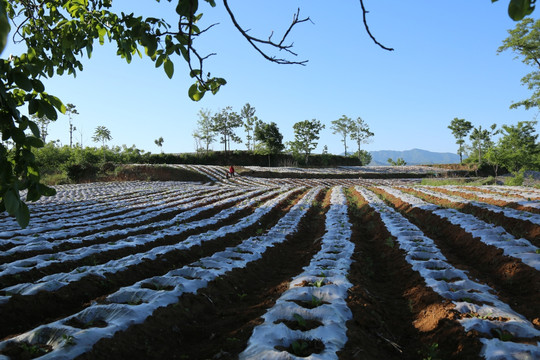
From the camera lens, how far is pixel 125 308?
3.88 m

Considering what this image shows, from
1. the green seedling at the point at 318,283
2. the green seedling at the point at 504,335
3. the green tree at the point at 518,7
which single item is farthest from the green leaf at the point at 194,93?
the green seedling at the point at 504,335

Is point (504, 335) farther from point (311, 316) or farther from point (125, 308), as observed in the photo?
point (125, 308)

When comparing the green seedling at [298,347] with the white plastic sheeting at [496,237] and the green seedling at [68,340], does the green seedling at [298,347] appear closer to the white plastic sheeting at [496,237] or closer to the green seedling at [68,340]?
the green seedling at [68,340]

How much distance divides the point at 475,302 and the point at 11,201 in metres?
4.84

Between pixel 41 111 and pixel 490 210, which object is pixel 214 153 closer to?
pixel 490 210

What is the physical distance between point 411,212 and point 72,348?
38.7ft

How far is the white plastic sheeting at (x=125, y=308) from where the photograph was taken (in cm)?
312

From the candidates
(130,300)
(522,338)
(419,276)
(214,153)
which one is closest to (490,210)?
(419,276)

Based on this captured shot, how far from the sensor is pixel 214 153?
181 feet

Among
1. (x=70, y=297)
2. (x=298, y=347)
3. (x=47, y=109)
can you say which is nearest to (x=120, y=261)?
(x=70, y=297)

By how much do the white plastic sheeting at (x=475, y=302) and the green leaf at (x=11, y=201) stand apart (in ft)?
12.7

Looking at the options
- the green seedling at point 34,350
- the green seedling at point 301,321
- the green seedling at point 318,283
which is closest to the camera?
the green seedling at point 34,350

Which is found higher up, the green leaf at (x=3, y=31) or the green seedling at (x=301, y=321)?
the green leaf at (x=3, y=31)

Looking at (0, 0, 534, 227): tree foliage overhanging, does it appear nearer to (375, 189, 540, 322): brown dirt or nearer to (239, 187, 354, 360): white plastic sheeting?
(239, 187, 354, 360): white plastic sheeting
